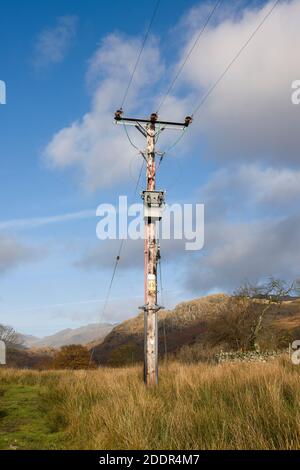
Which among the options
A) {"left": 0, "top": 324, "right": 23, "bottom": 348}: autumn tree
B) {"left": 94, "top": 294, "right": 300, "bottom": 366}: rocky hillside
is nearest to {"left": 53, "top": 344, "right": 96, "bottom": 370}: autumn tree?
{"left": 94, "top": 294, "right": 300, "bottom": 366}: rocky hillside

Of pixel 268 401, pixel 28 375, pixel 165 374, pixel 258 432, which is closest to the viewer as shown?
pixel 258 432

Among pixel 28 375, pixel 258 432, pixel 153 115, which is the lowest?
pixel 28 375

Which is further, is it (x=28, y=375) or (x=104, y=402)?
(x=28, y=375)

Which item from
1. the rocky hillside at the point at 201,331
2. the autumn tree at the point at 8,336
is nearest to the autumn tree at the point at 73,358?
the rocky hillside at the point at 201,331

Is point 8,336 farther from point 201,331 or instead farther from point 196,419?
point 196,419

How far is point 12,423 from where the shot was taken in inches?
342

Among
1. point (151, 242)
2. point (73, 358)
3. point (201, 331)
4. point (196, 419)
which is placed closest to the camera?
point (196, 419)

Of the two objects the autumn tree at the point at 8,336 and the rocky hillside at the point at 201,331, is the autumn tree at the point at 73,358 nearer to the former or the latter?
the rocky hillside at the point at 201,331

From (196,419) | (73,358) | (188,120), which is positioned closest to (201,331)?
(73,358)

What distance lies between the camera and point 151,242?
41.0 ft

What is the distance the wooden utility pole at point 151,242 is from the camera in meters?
11.7
